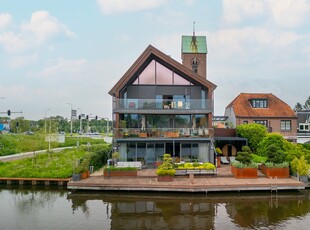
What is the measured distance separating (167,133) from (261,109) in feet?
57.2

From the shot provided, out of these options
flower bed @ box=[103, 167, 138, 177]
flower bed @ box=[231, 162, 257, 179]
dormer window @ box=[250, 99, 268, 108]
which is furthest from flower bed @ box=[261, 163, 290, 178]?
dormer window @ box=[250, 99, 268, 108]

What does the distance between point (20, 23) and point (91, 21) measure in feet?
19.9

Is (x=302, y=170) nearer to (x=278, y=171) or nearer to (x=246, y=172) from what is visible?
(x=278, y=171)

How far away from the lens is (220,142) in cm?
3152

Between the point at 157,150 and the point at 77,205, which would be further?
the point at 157,150

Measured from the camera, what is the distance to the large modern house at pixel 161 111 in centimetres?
2608

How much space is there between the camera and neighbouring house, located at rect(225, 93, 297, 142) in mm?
36000

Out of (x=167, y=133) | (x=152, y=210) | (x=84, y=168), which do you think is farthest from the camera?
(x=167, y=133)

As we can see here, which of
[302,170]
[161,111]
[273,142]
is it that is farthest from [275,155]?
[161,111]

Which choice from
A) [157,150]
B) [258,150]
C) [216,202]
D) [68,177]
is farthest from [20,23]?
[258,150]

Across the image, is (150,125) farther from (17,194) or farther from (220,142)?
(17,194)

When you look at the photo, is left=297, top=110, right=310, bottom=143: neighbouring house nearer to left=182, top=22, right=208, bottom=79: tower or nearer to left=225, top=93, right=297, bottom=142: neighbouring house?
left=225, top=93, right=297, bottom=142: neighbouring house

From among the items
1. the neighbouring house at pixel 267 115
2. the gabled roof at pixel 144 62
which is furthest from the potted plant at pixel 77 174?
the neighbouring house at pixel 267 115

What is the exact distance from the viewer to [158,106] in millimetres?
26469
